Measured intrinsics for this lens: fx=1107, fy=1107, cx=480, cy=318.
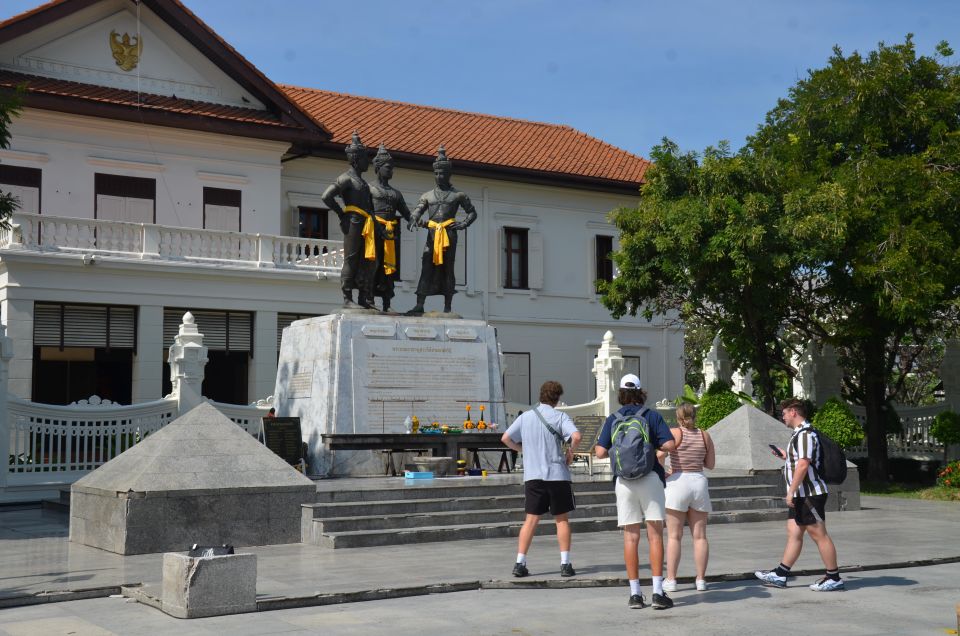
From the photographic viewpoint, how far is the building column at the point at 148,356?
83.5ft

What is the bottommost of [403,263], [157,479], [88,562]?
[88,562]

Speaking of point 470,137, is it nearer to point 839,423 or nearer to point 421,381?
point 839,423

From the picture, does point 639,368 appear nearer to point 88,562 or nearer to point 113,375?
point 113,375

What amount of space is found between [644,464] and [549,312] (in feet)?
84.3

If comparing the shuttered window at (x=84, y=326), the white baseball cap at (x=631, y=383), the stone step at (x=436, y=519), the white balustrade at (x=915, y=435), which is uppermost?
the shuttered window at (x=84, y=326)

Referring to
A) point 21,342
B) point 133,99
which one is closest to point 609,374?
point 21,342

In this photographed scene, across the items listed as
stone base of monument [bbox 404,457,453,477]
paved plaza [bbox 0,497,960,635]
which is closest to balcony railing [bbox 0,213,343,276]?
stone base of monument [bbox 404,457,453,477]

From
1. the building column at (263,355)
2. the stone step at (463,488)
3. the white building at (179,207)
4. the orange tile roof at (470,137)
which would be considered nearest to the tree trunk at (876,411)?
the stone step at (463,488)

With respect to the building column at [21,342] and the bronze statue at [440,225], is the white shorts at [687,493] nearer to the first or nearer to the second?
the bronze statue at [440,225]

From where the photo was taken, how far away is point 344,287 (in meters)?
17.3

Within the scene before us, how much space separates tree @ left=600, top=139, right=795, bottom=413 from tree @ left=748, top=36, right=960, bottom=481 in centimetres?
55

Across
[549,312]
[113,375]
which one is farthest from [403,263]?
[113,375]

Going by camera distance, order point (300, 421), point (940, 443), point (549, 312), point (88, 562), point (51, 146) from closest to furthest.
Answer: point (88, 562) < point (300, 421) < point (940, 443) < point (51, 146) < point (549, 312)

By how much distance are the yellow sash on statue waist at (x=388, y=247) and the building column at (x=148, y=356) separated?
9.84 meters
